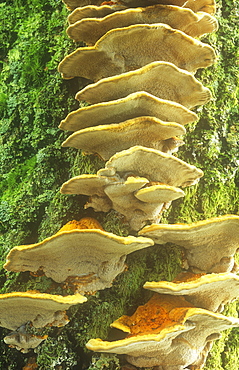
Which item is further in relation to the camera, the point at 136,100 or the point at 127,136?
the point at 127,136

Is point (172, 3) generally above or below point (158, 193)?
above

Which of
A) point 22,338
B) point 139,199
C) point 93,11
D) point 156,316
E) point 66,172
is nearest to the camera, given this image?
point 156,316

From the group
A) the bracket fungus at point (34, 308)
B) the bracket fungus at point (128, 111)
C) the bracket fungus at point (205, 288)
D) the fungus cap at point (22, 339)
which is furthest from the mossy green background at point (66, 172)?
the bracket fungus at point (128, 111)

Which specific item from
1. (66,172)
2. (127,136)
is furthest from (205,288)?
(66,172)

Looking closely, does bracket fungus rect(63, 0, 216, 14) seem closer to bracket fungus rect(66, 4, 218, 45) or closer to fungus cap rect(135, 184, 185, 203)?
bracket fungus rect(66, 4, 218, 45)

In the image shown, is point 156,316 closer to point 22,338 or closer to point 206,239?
point 206,239
